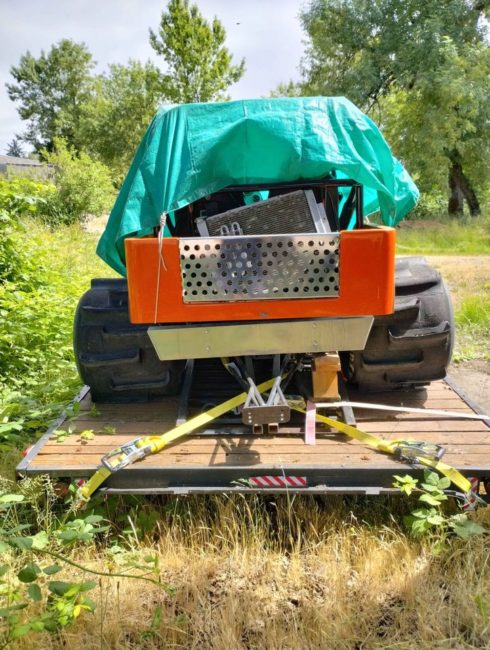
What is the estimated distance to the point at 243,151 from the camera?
3.06m

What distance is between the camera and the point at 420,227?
2131cm

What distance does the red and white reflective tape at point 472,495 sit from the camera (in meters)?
2.67

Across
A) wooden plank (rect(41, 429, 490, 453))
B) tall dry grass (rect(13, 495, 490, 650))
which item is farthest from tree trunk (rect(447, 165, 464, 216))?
tall dry grass (rect(13, 495, 490, 650))

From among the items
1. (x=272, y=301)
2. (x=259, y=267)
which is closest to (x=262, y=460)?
(x=272, y=301)

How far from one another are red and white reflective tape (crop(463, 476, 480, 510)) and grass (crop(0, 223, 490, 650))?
0.19 m

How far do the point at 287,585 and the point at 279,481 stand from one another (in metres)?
0.47

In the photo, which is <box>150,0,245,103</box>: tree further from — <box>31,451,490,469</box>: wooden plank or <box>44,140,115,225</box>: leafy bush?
<box>31,451,490,469</box>: wooden plank

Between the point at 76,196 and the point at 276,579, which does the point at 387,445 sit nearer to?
the point at 276,579

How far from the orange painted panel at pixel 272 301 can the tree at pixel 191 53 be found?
23.6 m

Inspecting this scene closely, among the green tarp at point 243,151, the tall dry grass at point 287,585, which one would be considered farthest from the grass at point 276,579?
the green tarp at point 243,151

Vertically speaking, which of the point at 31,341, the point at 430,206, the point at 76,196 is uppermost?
the point at 76,196

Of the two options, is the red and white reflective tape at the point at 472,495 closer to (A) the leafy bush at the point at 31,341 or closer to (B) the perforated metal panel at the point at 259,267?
(B) the perforated metal panel at the point at 259,267

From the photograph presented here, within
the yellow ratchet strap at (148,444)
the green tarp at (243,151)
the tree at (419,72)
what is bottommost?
the yellow ratchet strap at (148,444)

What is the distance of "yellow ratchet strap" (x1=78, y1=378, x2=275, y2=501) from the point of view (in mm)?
2781
